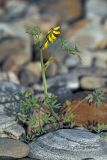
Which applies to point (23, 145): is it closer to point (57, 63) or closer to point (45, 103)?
point (45, 103)

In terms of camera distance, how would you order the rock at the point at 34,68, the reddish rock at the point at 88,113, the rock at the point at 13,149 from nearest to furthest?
the rock at the point at 13,149 → the reddish rock at the point at 88,113 → the rock at the point at 34,68

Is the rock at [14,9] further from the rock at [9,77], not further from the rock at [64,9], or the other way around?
the rock at [9,77]

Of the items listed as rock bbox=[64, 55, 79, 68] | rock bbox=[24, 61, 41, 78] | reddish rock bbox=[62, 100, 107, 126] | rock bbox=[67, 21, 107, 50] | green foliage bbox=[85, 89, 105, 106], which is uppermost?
rock bbox=[67, 21, 107, 50]

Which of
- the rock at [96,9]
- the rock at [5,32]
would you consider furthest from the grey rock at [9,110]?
the rock at [96,9]

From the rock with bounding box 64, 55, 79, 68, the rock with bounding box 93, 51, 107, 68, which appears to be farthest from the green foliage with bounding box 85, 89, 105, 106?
the rock with bounding box 93, 51, 107, 68

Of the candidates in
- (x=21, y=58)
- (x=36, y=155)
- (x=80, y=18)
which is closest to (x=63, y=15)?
(x=80, y=18)

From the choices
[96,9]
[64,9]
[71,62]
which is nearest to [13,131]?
[71,62]

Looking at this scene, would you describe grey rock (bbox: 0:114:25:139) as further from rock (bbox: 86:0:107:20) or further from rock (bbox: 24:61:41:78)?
rock (bbox: 86:0:107:20)
